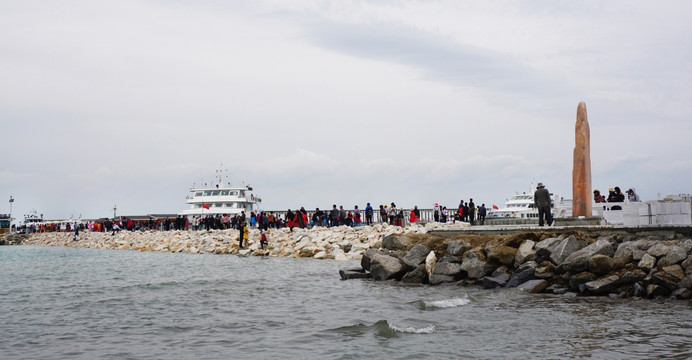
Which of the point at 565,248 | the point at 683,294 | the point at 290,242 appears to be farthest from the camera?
the point at 290,242

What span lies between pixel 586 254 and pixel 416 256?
6174 mm

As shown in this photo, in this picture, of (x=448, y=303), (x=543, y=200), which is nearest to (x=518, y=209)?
(x=543, y=200)

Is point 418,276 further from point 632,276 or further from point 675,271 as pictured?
point 675,271

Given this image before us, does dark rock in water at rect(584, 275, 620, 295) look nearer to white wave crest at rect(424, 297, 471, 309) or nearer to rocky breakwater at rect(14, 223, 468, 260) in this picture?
white wave crest at rect(424, 297, 471, 309)

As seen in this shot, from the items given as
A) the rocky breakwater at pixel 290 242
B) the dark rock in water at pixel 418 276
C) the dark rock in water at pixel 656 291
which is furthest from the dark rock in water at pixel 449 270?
the dark rock in water at pixel 656 291

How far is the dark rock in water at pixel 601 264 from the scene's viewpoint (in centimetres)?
1516

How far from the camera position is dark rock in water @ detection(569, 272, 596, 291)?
15258 mm

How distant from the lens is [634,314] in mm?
12359

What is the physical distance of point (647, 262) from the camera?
48.1 ft

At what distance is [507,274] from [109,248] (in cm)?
4997

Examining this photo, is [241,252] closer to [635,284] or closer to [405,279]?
[405,279]

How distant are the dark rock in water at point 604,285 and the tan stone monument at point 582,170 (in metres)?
6.66

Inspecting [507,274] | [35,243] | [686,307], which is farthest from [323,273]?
[35,243]

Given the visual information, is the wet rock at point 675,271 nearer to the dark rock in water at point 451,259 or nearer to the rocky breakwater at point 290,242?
the dark rock in water at point 451,259
